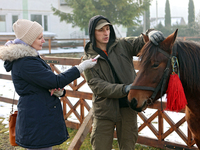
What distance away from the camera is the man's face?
2.30 m

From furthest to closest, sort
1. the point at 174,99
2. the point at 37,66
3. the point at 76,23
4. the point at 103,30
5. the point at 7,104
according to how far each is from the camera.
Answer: the point at 76,23 → the point at 7,104 → the point at 103,30 → the point at 37,66 → the point at 174,99

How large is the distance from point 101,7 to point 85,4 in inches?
75.7

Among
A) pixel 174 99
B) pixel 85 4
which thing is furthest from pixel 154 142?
pixel 85 4

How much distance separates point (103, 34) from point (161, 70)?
32.0 inches

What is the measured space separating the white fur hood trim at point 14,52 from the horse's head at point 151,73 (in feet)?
3.36

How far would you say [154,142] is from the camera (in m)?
3.51

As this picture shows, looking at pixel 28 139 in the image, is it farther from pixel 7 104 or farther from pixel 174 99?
pixel 7 104

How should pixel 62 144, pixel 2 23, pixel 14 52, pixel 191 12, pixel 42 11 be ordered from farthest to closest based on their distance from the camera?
pixel 191 12, pixel 42 11, pixel 2 23, pixel 62 144, pixel 14 52

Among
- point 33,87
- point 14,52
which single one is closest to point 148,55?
point 33,87

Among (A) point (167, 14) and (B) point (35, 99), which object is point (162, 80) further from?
(A) point (167, 14)

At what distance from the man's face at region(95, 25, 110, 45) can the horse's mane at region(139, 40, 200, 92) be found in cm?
58

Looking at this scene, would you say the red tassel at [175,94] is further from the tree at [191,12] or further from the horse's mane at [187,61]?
the tree at [191,12]

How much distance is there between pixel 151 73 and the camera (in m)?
1.81

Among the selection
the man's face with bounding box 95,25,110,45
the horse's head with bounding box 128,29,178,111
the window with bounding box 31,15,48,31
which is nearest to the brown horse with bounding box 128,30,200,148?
the horse's head with bounding box 128,29,178,111
